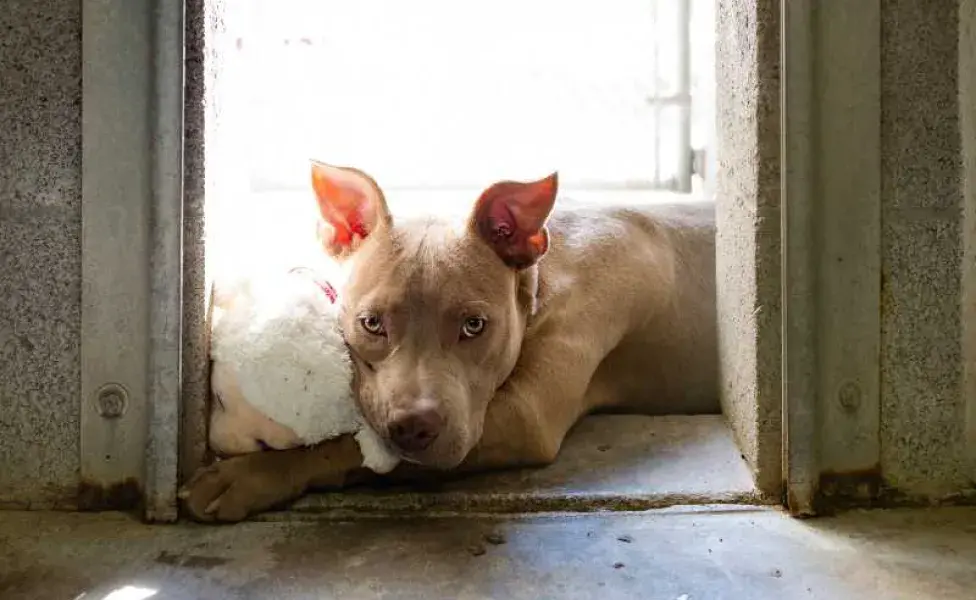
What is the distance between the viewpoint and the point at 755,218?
2.41 metres

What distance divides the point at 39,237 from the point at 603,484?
1.38 metres

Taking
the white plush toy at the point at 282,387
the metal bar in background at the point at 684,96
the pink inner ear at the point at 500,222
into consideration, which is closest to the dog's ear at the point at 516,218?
the pink inner ear at the point at 500,222

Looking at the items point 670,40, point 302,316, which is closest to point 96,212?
point 302,316

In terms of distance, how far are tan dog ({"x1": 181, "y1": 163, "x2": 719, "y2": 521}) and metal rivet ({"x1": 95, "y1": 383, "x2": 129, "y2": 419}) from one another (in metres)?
0.22

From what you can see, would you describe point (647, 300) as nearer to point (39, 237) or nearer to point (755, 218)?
point (755, 218)

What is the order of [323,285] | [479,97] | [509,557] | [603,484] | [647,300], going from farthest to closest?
1. [479,97]
2. [647,300]
3. [323,285]
4. [603,484]
5. [509,557]

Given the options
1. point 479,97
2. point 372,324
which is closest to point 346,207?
point 372,324

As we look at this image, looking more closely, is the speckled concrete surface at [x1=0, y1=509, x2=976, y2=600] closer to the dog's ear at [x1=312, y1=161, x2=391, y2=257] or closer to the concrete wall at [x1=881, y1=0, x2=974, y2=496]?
the concrete wall at [x1=881, y1=0, x2=974, y2=496]

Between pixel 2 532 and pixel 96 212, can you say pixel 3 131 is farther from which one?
pixel 2 532

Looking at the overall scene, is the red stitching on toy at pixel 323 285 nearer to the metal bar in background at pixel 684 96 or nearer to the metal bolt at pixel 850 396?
the metal bolt at pixel 850 396

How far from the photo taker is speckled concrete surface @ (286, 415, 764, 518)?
2414mm

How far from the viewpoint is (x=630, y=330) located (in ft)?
10.2

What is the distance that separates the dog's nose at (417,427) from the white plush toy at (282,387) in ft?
0.60

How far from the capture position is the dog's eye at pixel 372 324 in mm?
2391
